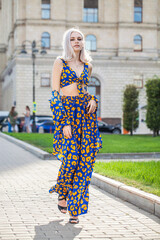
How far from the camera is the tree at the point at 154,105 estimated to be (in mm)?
27641

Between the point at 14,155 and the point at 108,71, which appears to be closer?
the point at 14,155

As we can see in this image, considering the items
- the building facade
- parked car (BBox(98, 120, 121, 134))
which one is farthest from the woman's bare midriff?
the building facade

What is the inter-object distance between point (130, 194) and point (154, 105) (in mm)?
21184

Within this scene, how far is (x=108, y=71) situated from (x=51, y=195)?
44.9 m

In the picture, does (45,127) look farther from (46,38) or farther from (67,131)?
(67,131)

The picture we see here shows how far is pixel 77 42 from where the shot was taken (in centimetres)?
576

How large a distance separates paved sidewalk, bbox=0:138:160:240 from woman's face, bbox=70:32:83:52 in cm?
201

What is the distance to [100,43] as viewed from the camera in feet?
174

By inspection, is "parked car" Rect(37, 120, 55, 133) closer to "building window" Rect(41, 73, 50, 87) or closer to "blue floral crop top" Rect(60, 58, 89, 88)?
"building window" Rect(41, 73, 50, 87)

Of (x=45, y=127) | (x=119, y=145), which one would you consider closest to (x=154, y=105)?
(x=45, y=127)

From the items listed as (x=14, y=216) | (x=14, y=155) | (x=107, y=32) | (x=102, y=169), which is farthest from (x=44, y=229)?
(x=107, y=32)

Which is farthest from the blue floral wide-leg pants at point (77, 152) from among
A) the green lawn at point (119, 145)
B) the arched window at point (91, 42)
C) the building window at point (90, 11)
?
the building window at point (90, 11)

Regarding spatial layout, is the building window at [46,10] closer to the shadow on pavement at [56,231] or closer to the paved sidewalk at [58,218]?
the paved sidewalk at [58,218]

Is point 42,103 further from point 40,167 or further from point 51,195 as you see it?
point 51,195
